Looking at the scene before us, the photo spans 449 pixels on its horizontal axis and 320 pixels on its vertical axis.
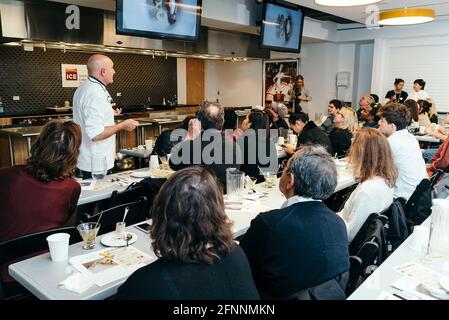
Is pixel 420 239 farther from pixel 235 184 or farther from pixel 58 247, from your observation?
pixel 58 247

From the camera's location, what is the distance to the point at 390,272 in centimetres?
181

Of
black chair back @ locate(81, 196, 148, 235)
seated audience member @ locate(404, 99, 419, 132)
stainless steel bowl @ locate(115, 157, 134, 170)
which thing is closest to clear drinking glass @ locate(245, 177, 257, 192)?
black chair back @ locate(81, 196, 148, 235)

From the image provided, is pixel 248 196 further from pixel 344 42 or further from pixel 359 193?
pixel 344 42

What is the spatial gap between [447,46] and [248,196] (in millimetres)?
7839

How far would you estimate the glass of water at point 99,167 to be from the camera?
10.3 feet

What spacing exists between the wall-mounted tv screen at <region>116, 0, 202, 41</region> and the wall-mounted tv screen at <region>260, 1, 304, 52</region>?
1.68 m

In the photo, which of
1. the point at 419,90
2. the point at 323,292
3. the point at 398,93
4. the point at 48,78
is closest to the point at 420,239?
the point at 323,292

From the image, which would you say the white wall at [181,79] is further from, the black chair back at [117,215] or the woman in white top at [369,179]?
the woman in white top at [369,179]

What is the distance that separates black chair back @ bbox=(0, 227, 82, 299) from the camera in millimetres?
1887

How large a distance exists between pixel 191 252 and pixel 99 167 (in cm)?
242

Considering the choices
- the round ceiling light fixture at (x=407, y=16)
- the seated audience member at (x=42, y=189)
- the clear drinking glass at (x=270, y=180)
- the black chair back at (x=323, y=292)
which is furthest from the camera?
the round ceiling light fixture at (x=407, y=16)

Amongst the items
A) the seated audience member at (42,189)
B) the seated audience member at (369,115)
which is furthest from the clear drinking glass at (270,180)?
the seated audience member at (369,115)

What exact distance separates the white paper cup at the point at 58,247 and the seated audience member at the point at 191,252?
0.69 m

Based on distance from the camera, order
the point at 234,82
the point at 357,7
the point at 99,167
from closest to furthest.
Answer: the point at 99,167
the point at 357,7
the point at 234,82
